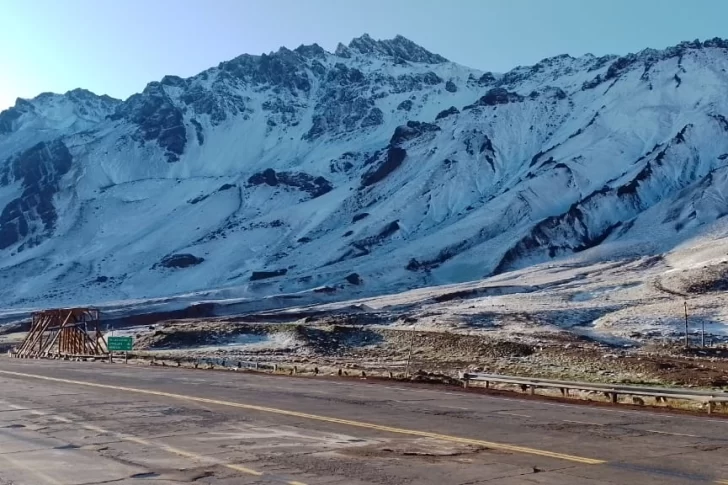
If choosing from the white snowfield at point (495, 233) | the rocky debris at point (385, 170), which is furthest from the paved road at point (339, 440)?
the rocky debris at point (385, 170)

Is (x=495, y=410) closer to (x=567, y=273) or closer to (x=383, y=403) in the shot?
(x=383, y=403)

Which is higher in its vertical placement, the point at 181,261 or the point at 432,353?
the point at 181,261

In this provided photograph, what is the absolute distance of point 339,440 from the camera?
46.9ft

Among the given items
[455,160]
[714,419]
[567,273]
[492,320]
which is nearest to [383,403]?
[714,419]

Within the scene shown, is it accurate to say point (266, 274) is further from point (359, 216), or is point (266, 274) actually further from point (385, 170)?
point (385, 170)

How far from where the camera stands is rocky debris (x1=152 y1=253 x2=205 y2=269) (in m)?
175

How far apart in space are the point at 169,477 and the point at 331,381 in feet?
64.5

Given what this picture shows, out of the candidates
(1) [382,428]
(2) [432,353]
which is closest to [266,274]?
(2) [432,353]

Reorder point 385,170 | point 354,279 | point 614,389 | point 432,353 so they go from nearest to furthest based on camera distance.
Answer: point 614,389, point 432,353, point 354,279, point 385,170

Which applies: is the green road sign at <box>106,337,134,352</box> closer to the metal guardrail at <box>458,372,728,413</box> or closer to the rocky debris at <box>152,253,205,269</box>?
the metal guardrail at <box>458,372,728,413</box>

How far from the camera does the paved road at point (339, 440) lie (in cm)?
1107

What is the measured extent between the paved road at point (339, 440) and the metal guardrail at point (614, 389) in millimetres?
2184

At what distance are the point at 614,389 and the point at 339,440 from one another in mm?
12203

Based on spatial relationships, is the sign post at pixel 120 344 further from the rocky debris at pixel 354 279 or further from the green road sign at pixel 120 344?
the rocky debris at pixel 354 279
